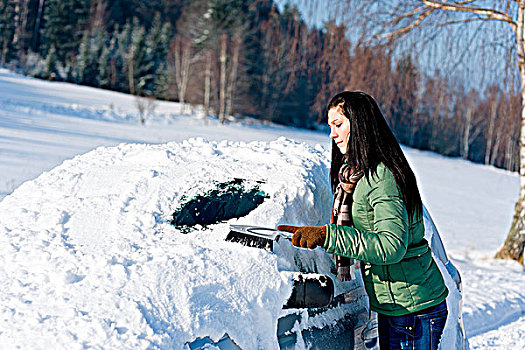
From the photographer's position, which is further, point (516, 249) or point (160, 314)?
point (516, 249)

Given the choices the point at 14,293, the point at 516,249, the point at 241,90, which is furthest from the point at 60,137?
the point at 241,90

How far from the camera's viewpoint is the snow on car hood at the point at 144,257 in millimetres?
1617

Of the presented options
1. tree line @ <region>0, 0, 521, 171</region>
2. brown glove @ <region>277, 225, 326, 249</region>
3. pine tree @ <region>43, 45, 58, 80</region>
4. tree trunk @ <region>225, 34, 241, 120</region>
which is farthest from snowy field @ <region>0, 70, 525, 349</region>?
pine tree @ <region>43, 45, 58, 80</region>

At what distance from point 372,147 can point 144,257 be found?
1063 millimetres

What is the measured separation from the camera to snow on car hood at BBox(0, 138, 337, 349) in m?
1.62

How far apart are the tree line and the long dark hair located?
486 centimetres

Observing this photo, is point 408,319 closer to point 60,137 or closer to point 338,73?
point 338,73

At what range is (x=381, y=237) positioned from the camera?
5.53 ft

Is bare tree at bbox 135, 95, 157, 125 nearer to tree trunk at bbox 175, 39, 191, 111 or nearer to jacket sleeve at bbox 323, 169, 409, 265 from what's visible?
tree trunk at bbox 175, 39, 191, 111

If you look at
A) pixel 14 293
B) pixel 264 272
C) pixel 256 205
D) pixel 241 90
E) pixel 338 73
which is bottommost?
pixel 14 293

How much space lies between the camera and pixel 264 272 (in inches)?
77.2

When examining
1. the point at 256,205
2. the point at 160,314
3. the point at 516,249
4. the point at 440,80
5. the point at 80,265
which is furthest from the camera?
the point at 516,249

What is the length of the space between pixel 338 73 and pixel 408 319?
5.66m

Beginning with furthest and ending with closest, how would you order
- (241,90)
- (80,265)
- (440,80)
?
(241,90) < (440,80) < (80,265)
